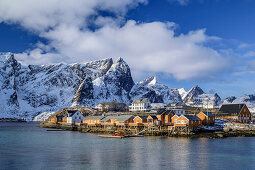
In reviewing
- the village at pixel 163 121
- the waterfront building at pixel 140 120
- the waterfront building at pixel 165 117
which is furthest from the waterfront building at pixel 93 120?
the waterfront building at pixel 165 117

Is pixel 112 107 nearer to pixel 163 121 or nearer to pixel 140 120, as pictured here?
pixel 163 121

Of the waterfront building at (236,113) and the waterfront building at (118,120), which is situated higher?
the waterfront building at (236,113)

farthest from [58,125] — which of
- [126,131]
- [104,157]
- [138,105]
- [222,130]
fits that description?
[104,157]

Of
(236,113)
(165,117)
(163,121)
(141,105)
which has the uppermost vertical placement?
(141,105)

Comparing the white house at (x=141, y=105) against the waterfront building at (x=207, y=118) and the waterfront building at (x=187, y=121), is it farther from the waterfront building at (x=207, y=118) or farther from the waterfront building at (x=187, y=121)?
the waterfront building at (x=187, y=121)

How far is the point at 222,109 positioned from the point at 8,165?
98408mm

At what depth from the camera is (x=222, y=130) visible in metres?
80.9

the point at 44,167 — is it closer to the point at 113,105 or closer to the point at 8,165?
the point at 8,165

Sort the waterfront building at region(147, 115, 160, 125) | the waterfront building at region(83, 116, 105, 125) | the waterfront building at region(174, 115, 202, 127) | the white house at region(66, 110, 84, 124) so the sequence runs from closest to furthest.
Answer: the waterfront building at region(174, 115, 202, 127) < the waterfront building at region(147, 115, 160, 125) < the waterfront building at region(83, 116, 105, 125) < the white house at region(66, 110, 84, 124)

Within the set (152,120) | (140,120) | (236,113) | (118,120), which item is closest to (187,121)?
(152,120)

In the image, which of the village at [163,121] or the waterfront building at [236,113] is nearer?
the village at [163,121]

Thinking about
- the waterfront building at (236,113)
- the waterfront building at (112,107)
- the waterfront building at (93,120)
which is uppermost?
the waterfront building at (112,107)

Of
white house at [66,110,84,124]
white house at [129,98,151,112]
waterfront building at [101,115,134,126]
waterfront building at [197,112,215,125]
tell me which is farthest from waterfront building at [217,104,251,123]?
white house at [129,98,151,112]

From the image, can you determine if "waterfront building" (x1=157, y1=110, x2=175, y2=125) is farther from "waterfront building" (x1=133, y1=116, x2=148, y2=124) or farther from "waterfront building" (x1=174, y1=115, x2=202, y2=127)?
"waterfront building" (x1=174, y1=115, x2=202, y2=127)
